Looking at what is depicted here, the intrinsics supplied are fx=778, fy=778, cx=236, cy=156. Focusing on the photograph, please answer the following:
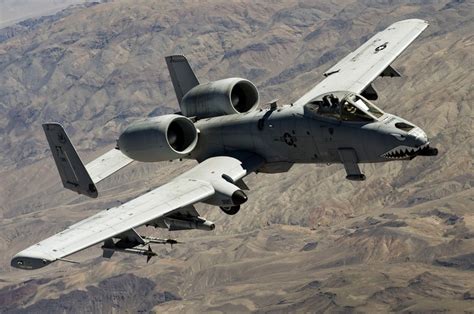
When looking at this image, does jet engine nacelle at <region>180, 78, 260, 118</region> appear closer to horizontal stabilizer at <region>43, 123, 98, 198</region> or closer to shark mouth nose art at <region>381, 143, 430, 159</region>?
horizontal stabilizer at <region>43, 123, 98, 198</region>

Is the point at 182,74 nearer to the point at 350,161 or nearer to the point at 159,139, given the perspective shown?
the point at 159,139

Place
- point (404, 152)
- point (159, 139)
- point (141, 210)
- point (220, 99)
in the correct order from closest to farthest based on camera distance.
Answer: point (141, 210) < point (404, 152) < point (159, 139) < point (220, 99)

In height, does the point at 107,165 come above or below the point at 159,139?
below

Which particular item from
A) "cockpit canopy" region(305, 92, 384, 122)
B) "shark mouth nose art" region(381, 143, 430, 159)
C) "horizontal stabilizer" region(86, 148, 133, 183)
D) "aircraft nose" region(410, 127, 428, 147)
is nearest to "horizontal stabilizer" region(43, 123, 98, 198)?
"horizontal stabilizer" region(86, 148, 133, 183)

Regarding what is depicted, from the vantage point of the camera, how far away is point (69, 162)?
129 ft

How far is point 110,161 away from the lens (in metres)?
44.6

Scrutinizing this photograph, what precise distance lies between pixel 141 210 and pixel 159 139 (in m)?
7.00

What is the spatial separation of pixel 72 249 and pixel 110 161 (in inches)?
556

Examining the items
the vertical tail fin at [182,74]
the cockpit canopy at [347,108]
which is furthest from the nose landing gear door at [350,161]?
the vertical tail fin at [182,74]

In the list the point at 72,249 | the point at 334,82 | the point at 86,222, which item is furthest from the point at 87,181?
the point at 334,82

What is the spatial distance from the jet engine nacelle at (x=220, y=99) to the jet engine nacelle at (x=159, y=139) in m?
2.75

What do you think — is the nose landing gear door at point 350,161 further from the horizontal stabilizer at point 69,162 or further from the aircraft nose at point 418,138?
the horizontal stabilizer at point 69,162

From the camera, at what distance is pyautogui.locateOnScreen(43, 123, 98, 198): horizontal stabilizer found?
38.8 metres

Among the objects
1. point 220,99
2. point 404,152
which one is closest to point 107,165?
point 220,99
